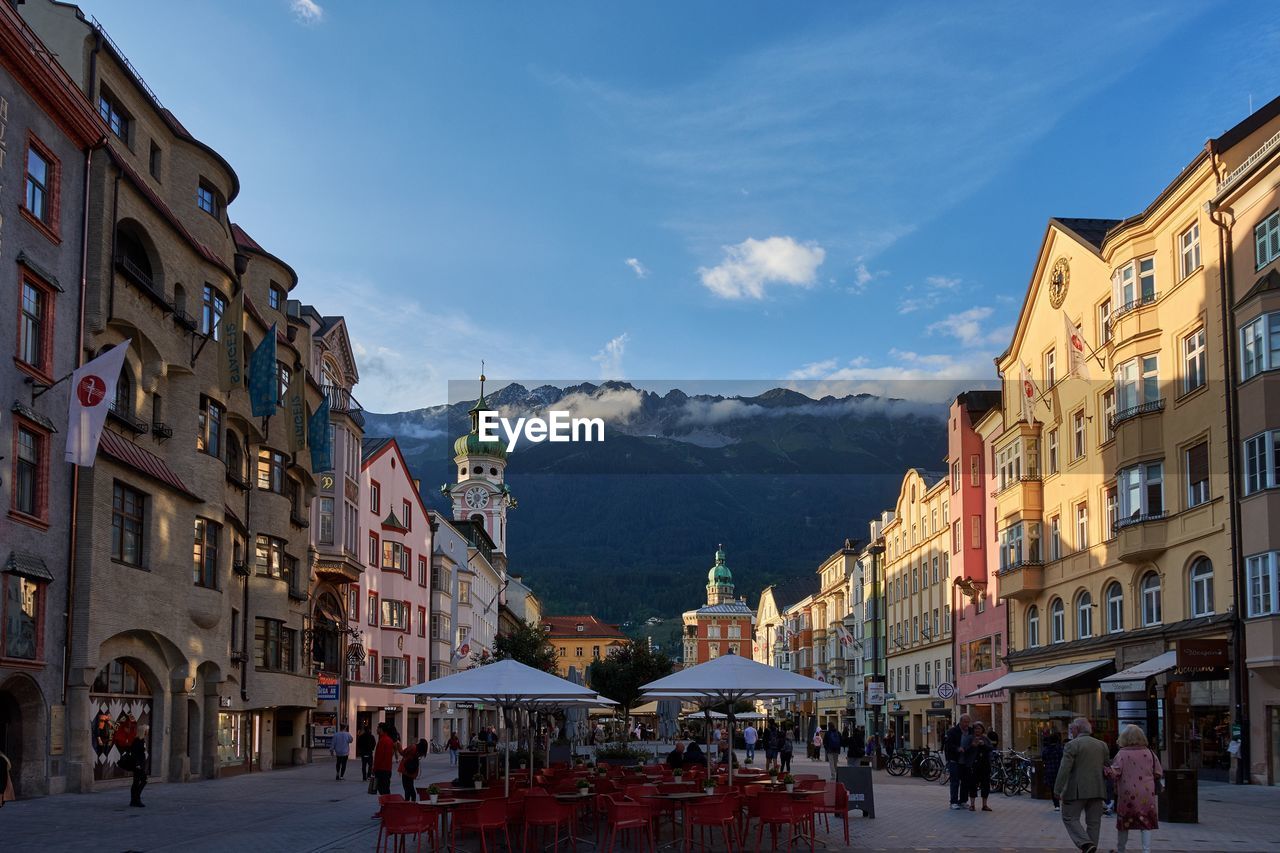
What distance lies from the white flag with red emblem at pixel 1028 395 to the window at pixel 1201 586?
1457cm

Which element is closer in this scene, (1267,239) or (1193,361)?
(1267,239)

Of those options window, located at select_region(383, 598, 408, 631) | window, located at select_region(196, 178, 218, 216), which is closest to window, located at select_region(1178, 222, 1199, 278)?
window, located at select_region(196, 178, 218, 216)

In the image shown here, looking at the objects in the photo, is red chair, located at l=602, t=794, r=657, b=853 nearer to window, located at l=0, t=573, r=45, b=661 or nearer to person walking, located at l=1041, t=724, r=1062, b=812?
person walking, located at l=1041, t=724, r=1062, b=812

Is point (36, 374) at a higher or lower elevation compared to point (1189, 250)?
lower

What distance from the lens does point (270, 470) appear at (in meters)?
46.4

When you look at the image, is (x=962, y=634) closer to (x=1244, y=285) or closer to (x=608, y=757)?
(x=608, y=757)

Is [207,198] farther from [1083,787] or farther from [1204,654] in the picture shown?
[1083,787]

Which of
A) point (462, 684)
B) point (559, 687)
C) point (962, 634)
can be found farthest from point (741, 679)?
point (962, 634)

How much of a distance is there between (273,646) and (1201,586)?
29.8m

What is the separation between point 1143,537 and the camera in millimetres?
38719

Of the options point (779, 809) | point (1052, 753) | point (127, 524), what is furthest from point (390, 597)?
point (779, 809)

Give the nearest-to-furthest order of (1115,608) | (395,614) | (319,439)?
(1115,608), (319,439), (395,614)

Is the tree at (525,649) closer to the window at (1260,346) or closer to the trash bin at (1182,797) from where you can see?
the window at (1260,346)

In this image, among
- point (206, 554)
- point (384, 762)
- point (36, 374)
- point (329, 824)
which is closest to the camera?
point (329, 824)
